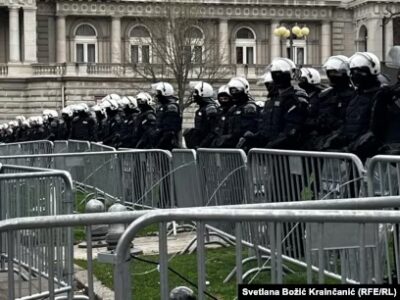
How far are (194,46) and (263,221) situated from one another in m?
46.5

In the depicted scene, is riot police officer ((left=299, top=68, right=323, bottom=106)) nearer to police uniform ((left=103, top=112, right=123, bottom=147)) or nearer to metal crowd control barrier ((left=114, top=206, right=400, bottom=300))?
police uniform ((left=103, top=112, right=123, bottom=147))

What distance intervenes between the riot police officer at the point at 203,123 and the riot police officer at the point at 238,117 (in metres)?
0.83

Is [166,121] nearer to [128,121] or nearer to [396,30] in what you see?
[128,121]

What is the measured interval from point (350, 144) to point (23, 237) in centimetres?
500

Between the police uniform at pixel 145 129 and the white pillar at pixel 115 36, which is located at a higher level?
the white pillar at pixel 115 36

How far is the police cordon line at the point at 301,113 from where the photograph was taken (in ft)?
29.7

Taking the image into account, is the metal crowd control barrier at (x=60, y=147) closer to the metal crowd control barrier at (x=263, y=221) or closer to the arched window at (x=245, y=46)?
the metal crowd control barrier at (x=263, y=221)

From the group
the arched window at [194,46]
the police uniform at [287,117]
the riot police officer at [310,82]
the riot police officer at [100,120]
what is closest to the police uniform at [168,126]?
the riot police officer at [310,82]

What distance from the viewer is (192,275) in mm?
4801

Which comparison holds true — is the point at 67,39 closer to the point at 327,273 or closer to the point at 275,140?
the point at 275,140

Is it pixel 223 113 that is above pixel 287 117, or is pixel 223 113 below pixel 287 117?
above

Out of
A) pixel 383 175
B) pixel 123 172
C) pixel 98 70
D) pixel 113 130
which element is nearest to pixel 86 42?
pixel 98 70

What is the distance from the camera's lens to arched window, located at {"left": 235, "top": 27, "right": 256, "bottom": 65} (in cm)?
6831

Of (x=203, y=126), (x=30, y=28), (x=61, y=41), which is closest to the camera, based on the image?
(x=203, y=126)
